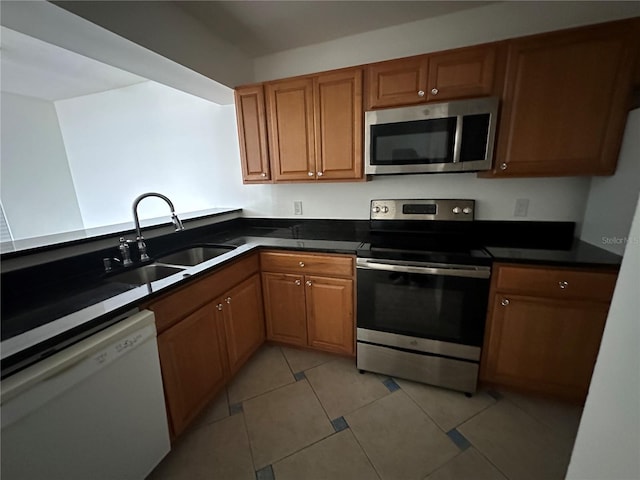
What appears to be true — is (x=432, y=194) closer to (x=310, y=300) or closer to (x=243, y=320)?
(x=310, y=300)

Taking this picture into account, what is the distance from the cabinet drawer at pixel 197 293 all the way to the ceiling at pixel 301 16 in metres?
1.62

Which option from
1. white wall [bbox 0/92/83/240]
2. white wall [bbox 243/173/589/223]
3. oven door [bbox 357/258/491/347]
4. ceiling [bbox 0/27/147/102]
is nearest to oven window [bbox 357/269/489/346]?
oven door [bbox 357/258/491/347]

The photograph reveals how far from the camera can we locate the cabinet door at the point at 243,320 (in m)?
1.72

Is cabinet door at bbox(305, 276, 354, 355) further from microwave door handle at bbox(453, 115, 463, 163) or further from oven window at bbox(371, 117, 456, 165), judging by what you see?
microwave door handle at bbox(453, 115, 463, 163)

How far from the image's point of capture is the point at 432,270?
5.13 ft

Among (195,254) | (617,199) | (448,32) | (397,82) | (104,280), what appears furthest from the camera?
(195,254)

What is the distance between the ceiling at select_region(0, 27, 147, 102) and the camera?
2.03 metres

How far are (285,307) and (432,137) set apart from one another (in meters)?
1.58

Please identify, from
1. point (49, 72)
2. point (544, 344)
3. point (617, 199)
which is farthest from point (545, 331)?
point (49, 72)

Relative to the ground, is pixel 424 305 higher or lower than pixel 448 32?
lower

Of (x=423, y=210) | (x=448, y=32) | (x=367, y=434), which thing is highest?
(x=448, y=32)

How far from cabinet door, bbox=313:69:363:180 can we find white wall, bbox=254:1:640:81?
412 millimetres

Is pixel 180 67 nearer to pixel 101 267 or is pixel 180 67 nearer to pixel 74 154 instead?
pixel 101 267

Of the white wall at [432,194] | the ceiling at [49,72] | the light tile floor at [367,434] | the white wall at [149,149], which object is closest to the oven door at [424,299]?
the light tile floor at [367,434]
